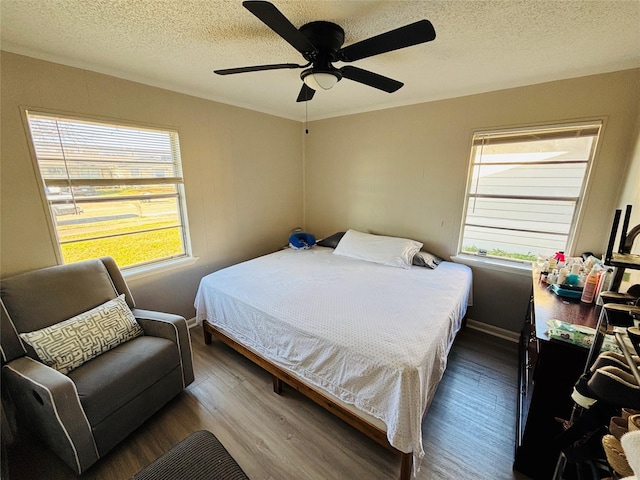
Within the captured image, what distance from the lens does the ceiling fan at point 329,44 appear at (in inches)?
43.6

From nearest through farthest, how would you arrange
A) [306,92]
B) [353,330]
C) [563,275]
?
[353,330], [563,275], [306,92]

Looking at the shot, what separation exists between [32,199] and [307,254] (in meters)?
2.35

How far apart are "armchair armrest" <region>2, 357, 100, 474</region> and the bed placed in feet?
3.21

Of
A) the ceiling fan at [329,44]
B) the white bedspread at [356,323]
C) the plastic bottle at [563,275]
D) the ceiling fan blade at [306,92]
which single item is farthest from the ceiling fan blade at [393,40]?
the plastic bottle at [563,275]

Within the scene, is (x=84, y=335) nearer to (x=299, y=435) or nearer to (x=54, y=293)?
(x=54, y=293)

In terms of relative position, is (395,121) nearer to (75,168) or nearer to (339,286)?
(339,286)

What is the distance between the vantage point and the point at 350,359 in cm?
145

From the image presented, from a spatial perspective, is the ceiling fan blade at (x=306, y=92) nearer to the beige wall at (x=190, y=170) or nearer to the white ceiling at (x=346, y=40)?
the white ceiling at (x=346, y=40)

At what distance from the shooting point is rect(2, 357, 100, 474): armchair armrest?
1.28 m

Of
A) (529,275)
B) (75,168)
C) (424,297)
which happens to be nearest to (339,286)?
(424,297)

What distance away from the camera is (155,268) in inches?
98.6

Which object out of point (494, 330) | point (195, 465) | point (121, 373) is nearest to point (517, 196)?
point (494, 330)

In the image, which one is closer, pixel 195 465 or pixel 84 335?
pixel 195 465

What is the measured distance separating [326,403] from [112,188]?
240cm
